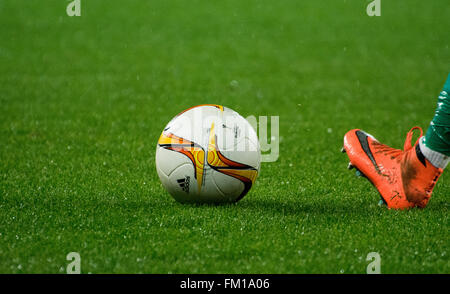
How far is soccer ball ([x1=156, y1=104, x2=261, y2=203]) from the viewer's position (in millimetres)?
5188

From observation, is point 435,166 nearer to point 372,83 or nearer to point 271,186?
point 271,186

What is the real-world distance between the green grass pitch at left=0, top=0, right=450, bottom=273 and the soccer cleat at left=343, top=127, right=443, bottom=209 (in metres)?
0.16

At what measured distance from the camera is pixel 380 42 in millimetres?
17312

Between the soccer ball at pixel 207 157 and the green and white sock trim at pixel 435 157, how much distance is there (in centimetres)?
132

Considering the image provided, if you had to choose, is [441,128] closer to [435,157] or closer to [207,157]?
[435,157]

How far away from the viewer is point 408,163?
528 cm

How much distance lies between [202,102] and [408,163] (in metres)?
5.93
